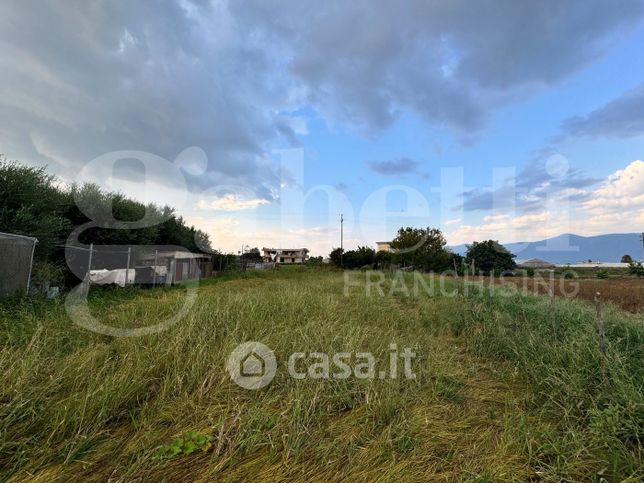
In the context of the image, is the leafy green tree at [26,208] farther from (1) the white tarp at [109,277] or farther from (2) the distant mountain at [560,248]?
(2) the distant mountain at [560,248]

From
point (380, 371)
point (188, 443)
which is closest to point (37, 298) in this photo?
point (188, 443)

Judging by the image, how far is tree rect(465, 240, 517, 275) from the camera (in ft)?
93.9

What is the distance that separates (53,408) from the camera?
1.96m

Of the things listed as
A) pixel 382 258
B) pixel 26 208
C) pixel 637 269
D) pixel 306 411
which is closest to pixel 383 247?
pixel 382 258

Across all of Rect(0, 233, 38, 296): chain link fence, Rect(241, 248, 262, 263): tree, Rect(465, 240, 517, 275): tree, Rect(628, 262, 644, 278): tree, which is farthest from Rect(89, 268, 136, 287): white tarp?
Rect(628, 262, 644, 278): tree

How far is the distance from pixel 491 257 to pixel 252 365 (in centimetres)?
3174

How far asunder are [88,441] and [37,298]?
15.8ft

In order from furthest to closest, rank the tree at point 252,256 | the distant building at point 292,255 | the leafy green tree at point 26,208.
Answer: the distant building at point 292,255 → the tree at point 252,256 → the leafy green tree at point 26,208

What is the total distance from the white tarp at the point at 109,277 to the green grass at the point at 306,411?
536 cm

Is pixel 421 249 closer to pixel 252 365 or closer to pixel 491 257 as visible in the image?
pixel 491 257

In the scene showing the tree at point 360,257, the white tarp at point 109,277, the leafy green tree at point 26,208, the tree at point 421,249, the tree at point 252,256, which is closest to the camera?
the leafy green tree at point 26,208

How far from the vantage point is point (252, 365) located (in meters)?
2.78

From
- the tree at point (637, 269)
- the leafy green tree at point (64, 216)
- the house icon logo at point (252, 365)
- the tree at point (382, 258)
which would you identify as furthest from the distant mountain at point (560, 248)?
the leafy green tree at point (64, 216)

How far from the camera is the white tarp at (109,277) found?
27.4 feet
